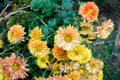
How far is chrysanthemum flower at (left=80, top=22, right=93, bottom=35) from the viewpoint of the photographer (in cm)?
197

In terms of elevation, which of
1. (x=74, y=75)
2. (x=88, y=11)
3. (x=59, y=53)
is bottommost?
(x=74, y=75)

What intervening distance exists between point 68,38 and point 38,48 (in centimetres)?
16

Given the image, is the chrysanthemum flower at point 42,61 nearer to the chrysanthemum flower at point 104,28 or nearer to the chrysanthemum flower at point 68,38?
the chrysanthemum flower at point 68,38

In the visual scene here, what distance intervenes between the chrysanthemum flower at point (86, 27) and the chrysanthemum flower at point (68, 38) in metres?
0.14

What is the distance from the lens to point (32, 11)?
2.21 m

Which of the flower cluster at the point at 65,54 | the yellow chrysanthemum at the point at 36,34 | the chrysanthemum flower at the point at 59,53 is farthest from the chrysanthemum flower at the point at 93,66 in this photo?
the yellow chrysanthemum at the point at 36,34

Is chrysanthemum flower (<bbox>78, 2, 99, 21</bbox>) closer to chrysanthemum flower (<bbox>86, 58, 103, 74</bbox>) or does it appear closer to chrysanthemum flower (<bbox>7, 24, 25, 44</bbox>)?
chrysanthemum flower (<bbox>86, 58, 103, 74</bbox>)

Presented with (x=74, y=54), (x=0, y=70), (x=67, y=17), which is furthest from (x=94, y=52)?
(x=0, y=70)

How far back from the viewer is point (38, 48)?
1.89 metres

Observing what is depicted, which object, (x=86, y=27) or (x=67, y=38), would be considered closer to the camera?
(x=67, y=38)

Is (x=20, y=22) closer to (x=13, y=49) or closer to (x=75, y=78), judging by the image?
(x=13, y=49)

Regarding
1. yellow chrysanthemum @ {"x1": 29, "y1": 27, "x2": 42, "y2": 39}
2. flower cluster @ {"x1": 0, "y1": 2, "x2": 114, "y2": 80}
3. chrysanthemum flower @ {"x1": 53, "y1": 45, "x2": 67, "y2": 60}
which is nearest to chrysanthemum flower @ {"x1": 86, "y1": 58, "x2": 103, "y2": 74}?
flower cluster @ {"x1": 0, "y1": 2, "x2": 114, "y2": 80}

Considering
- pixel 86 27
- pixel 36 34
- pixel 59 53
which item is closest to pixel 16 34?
pixel 36 34

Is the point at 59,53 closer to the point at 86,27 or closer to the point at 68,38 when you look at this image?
the point at 68,38
